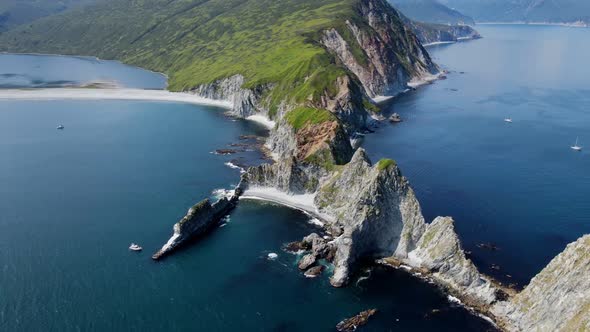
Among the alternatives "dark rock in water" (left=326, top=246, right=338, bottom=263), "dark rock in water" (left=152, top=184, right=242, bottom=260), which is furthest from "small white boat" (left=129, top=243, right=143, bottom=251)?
"dark rock in water" (left=326, top=246, right=338, bottom=263)

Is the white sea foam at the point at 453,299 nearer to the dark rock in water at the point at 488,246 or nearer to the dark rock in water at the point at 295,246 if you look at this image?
the dark rock in water at the point at 488,246

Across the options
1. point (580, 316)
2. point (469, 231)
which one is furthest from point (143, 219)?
point (580, 316)

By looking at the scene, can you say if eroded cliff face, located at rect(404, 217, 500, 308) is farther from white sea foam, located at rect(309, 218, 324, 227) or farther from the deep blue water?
white sea foam, located at rect(309, 218, 324, 227)

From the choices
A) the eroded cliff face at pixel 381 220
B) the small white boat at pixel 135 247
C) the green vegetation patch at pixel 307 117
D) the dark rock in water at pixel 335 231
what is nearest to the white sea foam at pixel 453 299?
the eroded cliff face at pixel 381 220

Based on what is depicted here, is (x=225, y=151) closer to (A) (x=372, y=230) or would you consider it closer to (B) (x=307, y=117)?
(B) (x=307, y=117)

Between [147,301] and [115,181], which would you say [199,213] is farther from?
[115,181]

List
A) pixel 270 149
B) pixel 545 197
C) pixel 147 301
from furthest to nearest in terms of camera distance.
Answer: pixel 270 149
pixel 545 197
pixel 147 301

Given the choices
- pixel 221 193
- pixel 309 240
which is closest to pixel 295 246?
pixel 309 240
